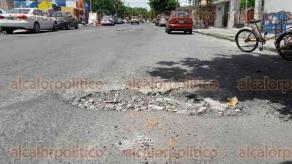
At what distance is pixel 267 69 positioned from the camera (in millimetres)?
8844

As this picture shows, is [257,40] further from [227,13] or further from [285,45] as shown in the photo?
[227,13]

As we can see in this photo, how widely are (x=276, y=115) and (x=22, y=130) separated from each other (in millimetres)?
3195

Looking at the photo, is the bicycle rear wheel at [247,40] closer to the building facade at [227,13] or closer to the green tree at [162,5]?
the building facade at [227,13]

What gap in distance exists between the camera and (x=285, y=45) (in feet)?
35.6

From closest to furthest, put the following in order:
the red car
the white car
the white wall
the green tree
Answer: the white wall
the white car
the red car
the green tree

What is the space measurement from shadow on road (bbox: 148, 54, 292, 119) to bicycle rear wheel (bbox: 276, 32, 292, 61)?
204mm

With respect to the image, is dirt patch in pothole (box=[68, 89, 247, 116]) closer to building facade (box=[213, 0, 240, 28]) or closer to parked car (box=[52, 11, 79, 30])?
parked car (box=[52, 11, 79, 30])

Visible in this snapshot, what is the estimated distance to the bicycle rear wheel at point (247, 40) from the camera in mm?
12555

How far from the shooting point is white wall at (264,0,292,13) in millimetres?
21609

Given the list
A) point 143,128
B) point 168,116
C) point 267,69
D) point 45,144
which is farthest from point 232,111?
point 267,69

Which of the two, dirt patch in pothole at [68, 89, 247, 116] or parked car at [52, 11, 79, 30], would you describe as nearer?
dirt patch in pothole at [68, 89, 247, 116]

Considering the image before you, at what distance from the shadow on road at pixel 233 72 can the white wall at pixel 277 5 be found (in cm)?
1174

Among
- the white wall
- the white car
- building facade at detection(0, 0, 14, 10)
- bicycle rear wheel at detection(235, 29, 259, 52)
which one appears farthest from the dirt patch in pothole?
building facade at detection(0, 0, 14, 10)

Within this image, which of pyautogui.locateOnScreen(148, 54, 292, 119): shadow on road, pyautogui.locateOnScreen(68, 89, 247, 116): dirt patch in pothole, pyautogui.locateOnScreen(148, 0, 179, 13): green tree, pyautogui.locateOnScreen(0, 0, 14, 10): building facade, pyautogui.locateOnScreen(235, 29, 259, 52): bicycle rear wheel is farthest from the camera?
pyautogui.locateOnScreen(148, 0, 179, 13): green tree
